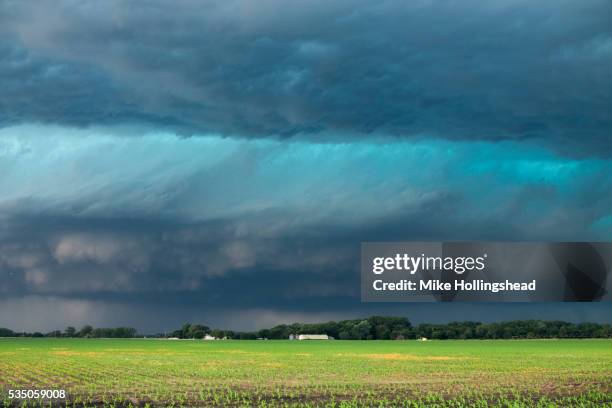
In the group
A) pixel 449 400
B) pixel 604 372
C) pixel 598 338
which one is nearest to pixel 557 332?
pixel 598 338

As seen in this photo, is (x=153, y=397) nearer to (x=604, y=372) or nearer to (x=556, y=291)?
(x=556, y=291)

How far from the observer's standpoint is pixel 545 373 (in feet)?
208

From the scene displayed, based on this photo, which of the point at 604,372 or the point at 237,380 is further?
the point at 604,372

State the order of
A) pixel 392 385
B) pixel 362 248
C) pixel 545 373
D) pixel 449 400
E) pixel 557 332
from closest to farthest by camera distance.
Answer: pixel 362 248, pixel 449 400, pixel 392 385, pixel 545 373, pixel 557 332

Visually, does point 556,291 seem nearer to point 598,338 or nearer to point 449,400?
point 449,400

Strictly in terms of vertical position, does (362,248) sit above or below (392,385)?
above

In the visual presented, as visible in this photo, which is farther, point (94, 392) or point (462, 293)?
point (94, 392)

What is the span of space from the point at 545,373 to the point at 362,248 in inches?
1345

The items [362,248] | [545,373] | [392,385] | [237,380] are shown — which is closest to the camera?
[362,248]

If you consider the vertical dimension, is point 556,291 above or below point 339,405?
above

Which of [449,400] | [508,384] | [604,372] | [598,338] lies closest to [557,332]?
[598,338]

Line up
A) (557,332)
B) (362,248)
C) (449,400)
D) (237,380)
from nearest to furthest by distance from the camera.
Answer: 1. (362,248)
2. (449,400)
3. (237,380)
4. (557,332)

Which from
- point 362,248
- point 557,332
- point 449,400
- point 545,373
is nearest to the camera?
point 362,248

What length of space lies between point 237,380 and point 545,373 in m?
28.2
